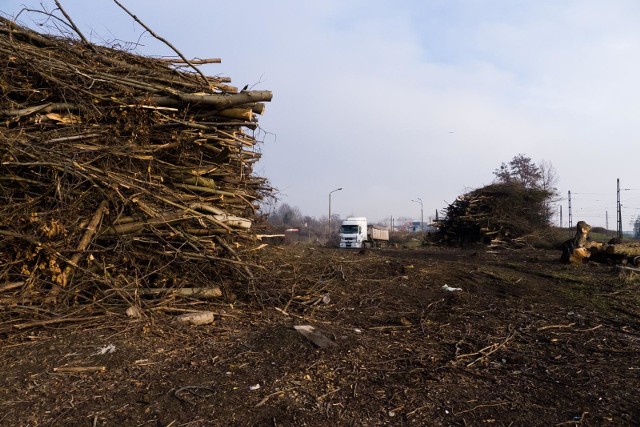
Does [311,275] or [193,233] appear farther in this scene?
[311,275]

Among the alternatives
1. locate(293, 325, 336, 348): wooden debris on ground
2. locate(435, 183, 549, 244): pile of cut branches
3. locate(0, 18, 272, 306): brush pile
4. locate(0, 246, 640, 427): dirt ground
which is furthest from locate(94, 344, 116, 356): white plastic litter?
locate(435, 183, 549, 244): pile of cut branches

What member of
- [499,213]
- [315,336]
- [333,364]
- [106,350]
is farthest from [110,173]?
[499,213]

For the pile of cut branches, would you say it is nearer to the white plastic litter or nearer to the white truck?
the white truck

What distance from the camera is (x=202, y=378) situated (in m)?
3.99

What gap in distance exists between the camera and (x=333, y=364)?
4371mm

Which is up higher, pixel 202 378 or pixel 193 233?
pixel 193 233

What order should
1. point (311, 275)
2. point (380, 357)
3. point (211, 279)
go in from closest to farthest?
point (380, 357) < point (211, 279) < point (311, 275)

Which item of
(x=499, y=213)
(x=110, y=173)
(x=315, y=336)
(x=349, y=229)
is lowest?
(x=315, y=336)

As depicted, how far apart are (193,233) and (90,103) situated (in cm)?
222

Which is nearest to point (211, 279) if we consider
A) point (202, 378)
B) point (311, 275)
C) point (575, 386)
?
point (311, 275)

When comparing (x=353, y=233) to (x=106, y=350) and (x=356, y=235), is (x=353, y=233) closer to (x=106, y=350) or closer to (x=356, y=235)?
(x=356, y=235)

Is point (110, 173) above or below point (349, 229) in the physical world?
above

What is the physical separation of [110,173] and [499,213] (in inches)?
817

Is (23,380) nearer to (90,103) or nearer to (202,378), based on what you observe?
(202,378)
